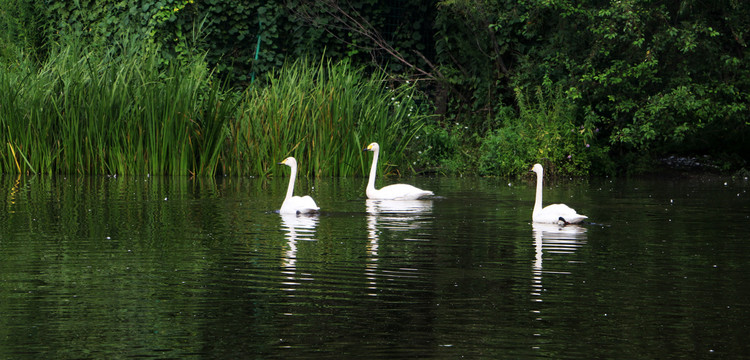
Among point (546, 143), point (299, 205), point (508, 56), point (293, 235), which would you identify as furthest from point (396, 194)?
point (508, 56)

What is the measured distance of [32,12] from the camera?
25.3m

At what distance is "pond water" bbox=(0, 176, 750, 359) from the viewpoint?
5766mm

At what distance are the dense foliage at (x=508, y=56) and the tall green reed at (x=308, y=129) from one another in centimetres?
118

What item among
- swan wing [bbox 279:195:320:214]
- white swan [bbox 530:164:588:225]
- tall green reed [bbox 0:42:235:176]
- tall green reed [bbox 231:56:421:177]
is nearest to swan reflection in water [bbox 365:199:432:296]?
swan wing [bbox 279:195:320:214]

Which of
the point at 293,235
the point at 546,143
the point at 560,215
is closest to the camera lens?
the point at 293,235

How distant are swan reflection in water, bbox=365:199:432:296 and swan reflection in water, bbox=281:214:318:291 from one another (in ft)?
1.82

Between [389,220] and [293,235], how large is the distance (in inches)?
81.8

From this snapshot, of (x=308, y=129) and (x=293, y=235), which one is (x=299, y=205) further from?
(x=308, y=129)

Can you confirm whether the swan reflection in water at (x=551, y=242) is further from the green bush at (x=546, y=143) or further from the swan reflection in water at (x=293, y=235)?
the green bush at (x=546, y=143)

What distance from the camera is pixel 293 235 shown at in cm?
1052

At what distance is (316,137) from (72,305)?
43.7 ft

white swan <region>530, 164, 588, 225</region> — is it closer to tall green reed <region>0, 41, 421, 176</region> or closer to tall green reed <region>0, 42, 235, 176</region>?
tall green reed <region>0, 41, 421, 176</region>

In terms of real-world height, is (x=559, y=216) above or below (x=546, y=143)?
below

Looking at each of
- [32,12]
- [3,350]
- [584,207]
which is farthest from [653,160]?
[3,350]
